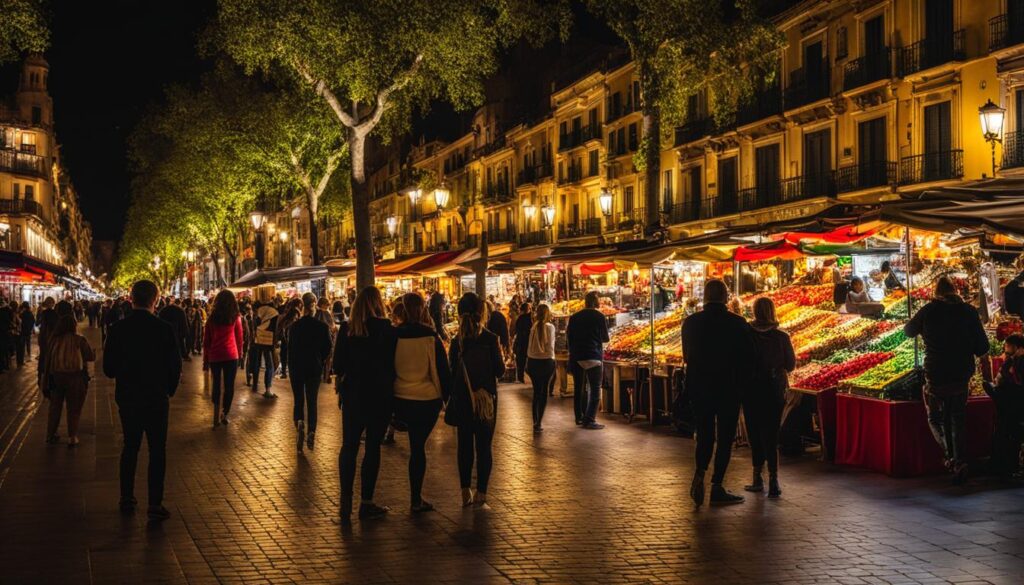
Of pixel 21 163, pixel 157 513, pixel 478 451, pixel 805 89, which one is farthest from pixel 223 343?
pixel 21 163

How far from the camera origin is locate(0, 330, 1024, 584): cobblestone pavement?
21.7 feet

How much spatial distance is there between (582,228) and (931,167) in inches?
962

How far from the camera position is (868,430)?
10.7 metres

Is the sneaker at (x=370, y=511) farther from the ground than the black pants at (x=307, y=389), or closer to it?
closer to it

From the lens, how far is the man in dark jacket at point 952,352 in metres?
9.59

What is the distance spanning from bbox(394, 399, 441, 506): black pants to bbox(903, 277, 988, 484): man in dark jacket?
461cm

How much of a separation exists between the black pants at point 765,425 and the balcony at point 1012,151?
19.9 meters

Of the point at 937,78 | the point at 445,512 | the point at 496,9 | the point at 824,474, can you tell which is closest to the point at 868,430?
the point at 824,474

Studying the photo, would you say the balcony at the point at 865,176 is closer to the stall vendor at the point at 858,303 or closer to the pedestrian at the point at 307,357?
the stall vendor at the point at 858,303

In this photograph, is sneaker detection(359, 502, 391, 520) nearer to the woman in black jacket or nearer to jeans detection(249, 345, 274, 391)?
the woman in black jacket

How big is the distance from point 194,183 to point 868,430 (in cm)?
3928

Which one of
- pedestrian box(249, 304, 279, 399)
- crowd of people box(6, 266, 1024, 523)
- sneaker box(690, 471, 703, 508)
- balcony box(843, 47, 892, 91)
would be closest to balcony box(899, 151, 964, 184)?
balcony box(843, 47, 892, 91)

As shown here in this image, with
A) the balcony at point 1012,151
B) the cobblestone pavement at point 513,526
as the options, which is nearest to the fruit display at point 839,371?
the cobblestone pavement at point 513,526

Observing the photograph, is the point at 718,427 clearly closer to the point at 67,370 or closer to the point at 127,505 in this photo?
the point at 127,505
